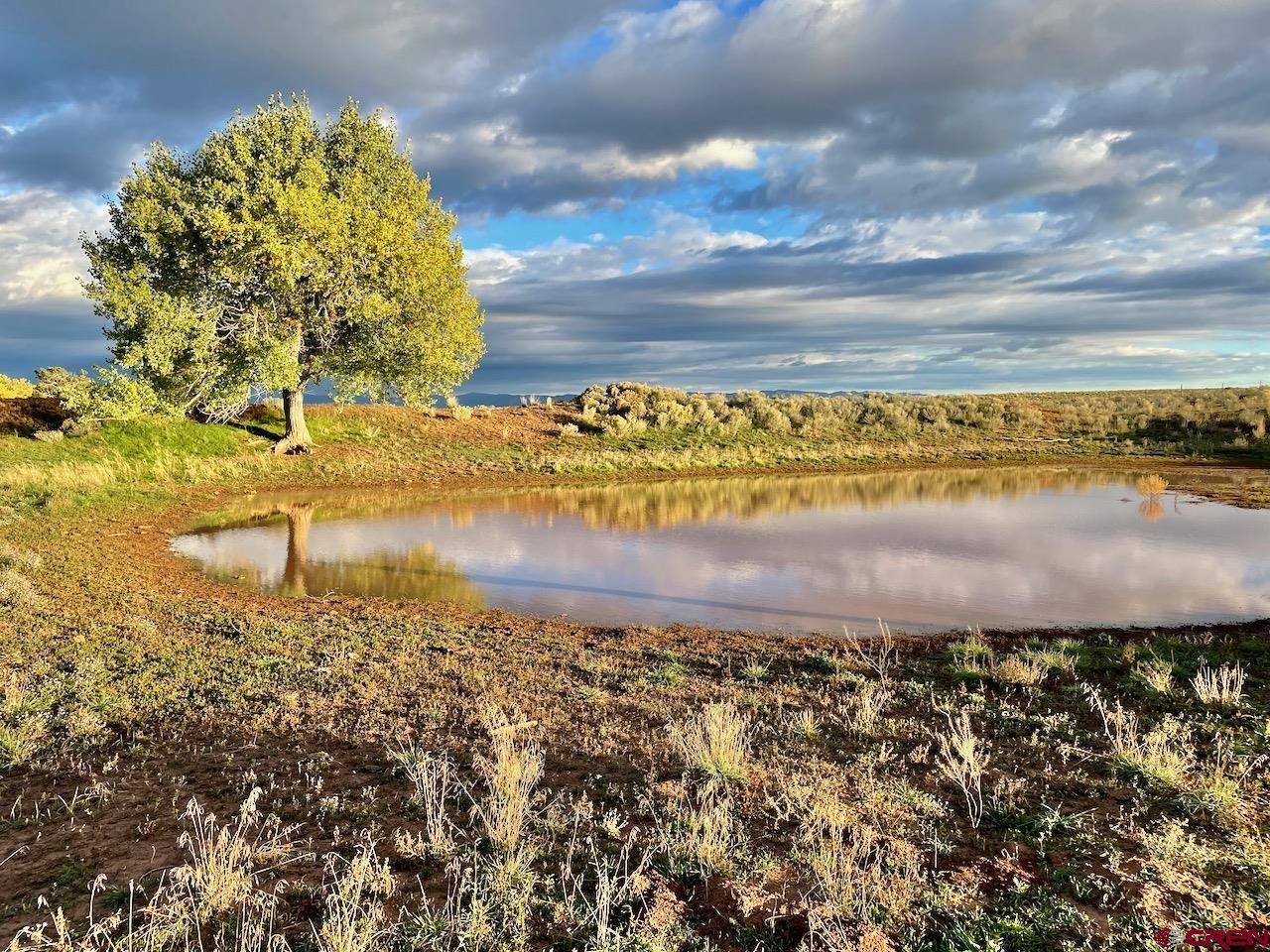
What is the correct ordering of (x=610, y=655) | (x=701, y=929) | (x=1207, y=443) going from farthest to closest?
(x=1207, y=443) → (x=610, y=655) → (x=701, y=929)

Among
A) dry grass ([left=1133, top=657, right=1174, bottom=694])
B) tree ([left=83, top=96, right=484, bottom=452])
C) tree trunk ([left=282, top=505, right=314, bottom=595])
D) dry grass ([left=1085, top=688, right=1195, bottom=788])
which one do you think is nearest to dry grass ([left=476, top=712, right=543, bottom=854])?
dry grass ([left=1085, top=688, right=1195, bottom=788])

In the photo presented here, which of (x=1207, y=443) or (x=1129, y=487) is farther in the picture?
(x=1207, y=443)

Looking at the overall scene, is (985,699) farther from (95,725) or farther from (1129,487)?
(1129,487)

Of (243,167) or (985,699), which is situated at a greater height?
(243,167)

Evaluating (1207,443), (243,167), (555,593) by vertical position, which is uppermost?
(243,167)

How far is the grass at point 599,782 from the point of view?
12.2 feet

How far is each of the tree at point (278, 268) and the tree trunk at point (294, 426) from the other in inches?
7.7

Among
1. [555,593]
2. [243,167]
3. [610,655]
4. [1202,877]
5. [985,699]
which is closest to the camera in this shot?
[1202,877]

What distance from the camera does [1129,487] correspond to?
25.7 m

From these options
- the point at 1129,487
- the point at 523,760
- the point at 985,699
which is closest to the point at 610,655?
the point at 523,760

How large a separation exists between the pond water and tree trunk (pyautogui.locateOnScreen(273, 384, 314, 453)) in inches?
212

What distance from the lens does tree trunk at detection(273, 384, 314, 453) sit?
2694cm

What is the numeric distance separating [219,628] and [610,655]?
512 cm

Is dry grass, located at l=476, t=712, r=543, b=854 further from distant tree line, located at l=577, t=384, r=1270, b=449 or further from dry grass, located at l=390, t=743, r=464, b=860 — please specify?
distant tree line, located at l=577, t=384, r=1270, b=449
